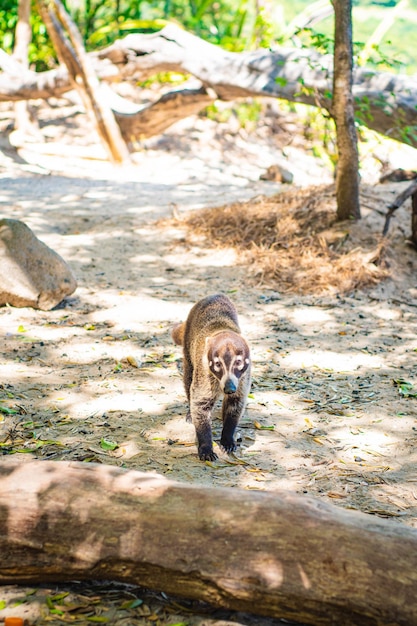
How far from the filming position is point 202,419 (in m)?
3.78

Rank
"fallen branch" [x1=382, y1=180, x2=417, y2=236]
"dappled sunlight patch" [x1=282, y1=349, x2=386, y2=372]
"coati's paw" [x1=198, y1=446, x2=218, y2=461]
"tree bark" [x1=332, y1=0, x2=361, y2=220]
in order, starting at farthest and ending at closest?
"fallen branch" [x1=382, y1=180, x2=417, y2=236]
"tree bark" [x1=332, y1=0, x2=361, y2=220]
"dappled sunlight patch" [x1=282, y1=349, x2=386, y2=372]
"coati's paw" [x1=198, y1=446, x2=218, y2=461]

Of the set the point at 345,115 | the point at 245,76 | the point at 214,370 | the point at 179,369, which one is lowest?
the point at 179,369

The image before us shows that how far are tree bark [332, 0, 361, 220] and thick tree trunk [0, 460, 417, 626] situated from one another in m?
5.36

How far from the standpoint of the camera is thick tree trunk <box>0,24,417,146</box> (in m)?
8.37

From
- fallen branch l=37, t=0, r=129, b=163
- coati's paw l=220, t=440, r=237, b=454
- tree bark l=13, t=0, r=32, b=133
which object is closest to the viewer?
coati's paw l=220, t=440, r=237, b=454

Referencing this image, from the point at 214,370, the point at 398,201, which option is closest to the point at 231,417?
the point at 214,370

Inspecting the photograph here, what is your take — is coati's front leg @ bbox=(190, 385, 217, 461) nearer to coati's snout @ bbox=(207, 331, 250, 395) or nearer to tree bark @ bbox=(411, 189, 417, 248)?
coati's snout @ bbox=(207, 331, 250, 395)

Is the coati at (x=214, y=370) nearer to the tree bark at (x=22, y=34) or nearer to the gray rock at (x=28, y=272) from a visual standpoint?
the gray rock at (x=28, y=272)

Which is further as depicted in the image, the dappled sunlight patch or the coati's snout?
the dappled sunlight patch

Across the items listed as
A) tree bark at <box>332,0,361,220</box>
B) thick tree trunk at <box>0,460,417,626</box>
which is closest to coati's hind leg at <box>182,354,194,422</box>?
thick tree trunk at <box>0,460,417,626</box>

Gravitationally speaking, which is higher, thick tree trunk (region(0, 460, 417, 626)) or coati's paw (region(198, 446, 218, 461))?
thick tree trunk (region(0, 460, 417, 626))

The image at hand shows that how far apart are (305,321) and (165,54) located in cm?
682

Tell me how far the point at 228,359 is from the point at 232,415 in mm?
462

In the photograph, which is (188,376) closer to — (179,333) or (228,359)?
(179,333)
